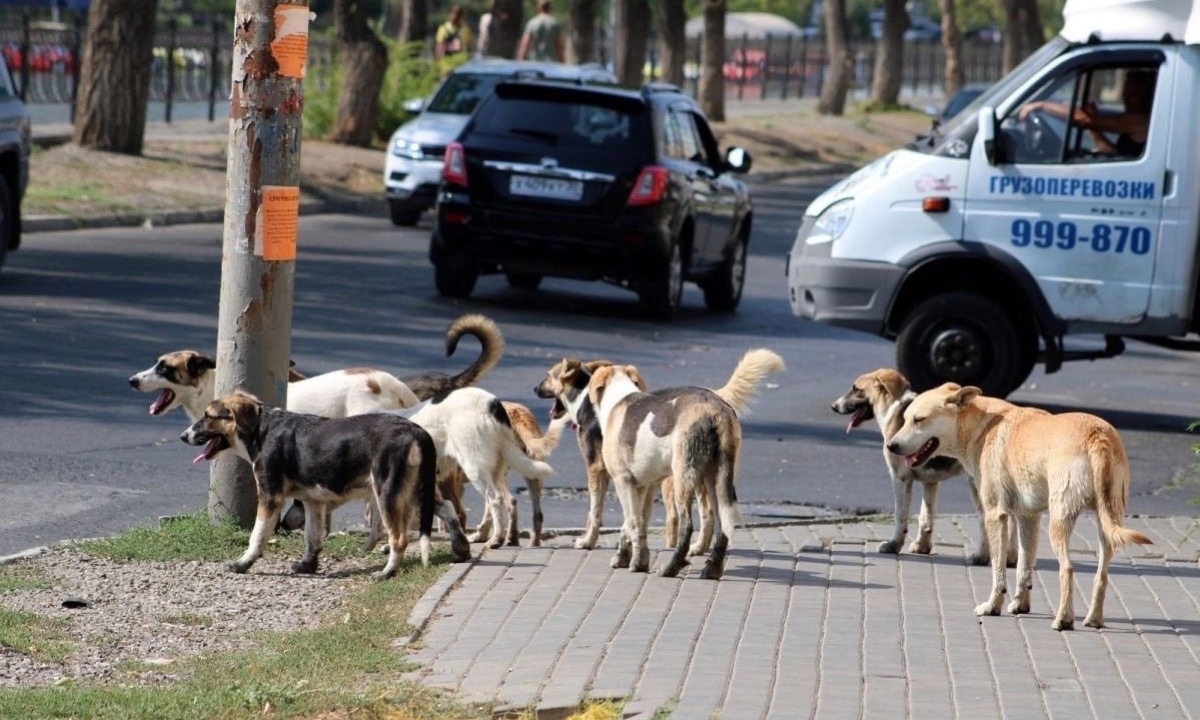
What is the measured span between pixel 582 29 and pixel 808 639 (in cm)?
3222

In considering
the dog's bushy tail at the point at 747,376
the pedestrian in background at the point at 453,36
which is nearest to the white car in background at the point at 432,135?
the pedestrian in background at the point at 453,36

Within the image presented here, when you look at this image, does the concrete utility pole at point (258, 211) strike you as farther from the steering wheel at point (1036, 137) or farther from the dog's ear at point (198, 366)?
the steering wheel at point (1036, 137)

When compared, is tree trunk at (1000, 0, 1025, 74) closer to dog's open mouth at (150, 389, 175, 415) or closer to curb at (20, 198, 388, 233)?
curb at (20, 198, 388, 233)

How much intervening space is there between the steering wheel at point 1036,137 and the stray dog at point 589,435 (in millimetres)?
4972

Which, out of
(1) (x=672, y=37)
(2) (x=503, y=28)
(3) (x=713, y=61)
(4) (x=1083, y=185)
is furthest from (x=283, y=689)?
(3) (x=713, y=61)

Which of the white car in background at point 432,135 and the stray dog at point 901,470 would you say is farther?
the white car in background at point 432,135

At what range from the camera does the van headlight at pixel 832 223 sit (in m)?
13.0

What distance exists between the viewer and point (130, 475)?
968 centimetres

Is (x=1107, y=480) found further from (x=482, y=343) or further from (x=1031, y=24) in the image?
(x=1031, y=24)

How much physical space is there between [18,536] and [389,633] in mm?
2445

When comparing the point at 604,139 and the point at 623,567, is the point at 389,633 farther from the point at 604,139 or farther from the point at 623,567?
the point at 604,139

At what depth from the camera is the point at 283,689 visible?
582 centimetres

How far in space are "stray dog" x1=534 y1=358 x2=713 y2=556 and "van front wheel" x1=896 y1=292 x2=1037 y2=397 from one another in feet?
15.6

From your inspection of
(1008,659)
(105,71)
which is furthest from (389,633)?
(105,71)
